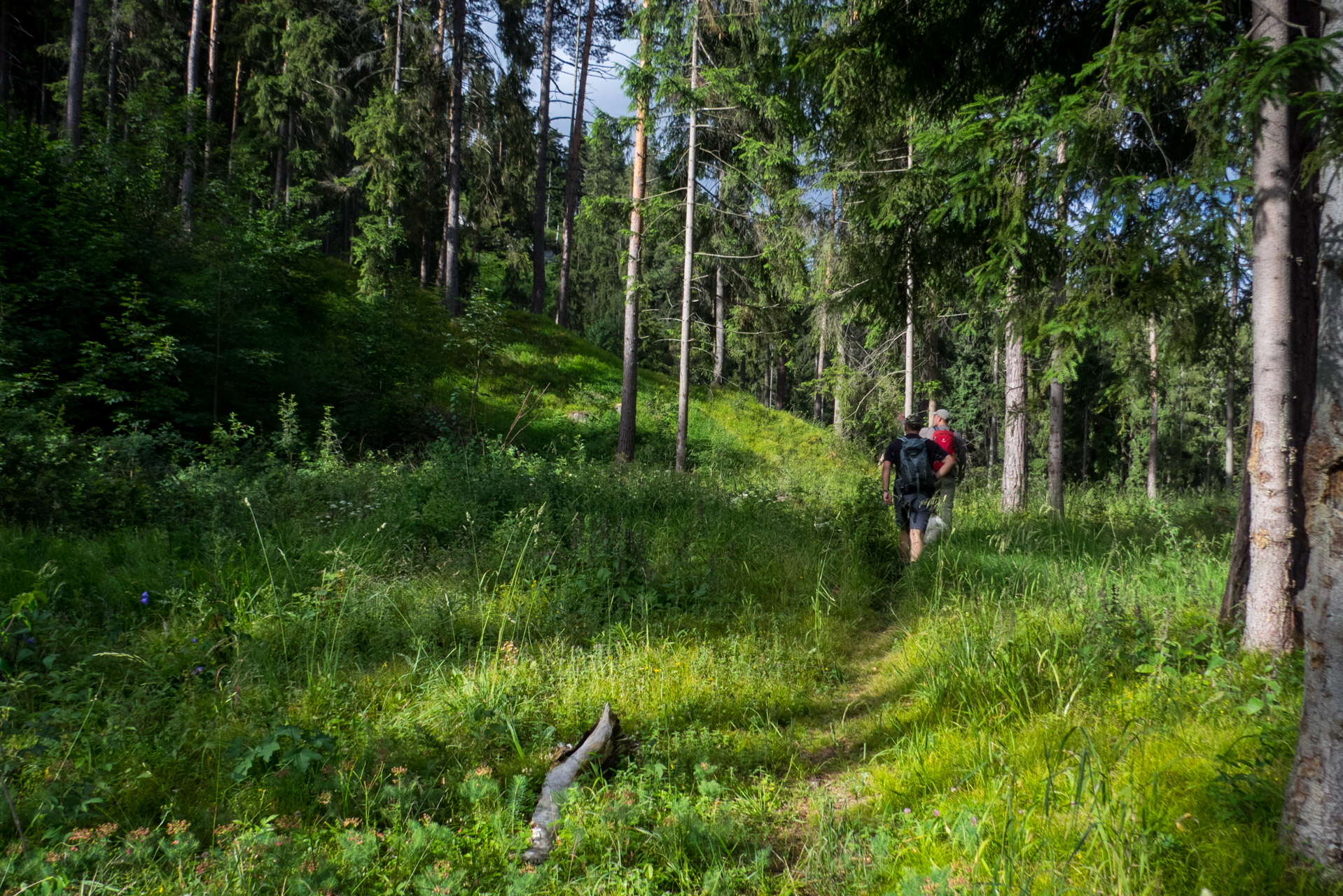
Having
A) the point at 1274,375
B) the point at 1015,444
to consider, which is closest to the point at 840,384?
the point at 1015,444

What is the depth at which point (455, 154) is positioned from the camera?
1838cm

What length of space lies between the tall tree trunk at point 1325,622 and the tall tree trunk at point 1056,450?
7685 mm

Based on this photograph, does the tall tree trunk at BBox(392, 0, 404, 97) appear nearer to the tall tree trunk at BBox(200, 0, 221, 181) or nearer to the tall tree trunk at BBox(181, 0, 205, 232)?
the tall tree trunk at BBox(181, 0, 205, 232)

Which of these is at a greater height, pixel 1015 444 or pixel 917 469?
pixel 1015 444

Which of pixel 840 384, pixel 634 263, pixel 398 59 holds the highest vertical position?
pixel 398 59

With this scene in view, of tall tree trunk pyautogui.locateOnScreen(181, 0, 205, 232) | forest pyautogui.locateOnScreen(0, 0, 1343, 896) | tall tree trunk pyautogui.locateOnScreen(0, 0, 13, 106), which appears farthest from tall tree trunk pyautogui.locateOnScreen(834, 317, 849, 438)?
tall tree trunk pyautogui.locateOnScreen(0, 0, 13, 106)

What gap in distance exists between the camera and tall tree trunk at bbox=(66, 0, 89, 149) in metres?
12.3

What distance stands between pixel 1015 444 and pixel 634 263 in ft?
25.6

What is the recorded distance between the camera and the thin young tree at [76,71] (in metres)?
12.3

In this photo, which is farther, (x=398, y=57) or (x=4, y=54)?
(x=398, y=57)

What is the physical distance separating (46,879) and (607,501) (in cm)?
560

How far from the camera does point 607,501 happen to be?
7387 millimetres

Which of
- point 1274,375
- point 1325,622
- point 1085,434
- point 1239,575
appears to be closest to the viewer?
point 1325,622

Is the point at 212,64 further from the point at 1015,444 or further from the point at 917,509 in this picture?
the point at 1015,444
